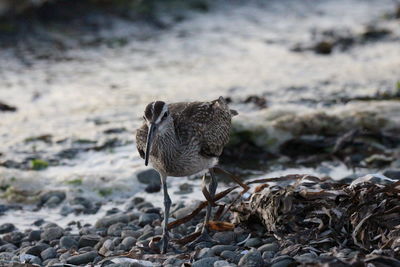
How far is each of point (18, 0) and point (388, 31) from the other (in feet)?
29.6

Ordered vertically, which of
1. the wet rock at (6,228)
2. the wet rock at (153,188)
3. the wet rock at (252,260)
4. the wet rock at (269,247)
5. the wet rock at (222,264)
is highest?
the wet rock at (252,260)

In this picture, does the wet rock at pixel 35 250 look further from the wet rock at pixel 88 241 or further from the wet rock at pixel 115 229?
the wet rock at pixel 115 229

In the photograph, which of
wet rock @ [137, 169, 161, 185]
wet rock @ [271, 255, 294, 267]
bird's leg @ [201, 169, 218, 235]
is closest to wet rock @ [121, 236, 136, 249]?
bird's leg @ [201, 169, 218, 235]

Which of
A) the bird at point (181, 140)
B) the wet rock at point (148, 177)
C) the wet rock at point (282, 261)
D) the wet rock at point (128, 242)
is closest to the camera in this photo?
the wet rock at point (282, 261)

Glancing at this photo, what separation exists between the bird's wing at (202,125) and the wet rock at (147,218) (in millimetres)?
946

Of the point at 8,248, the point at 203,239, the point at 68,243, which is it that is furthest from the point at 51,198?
the point at 203,239

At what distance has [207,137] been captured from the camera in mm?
6691

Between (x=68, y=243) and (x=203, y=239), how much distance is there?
1.32 m

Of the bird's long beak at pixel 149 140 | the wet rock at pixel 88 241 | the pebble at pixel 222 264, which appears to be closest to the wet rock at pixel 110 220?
the wet rock at pixel 88 241

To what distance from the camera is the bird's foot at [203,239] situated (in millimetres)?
6180

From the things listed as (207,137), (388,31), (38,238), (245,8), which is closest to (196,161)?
(207,137)

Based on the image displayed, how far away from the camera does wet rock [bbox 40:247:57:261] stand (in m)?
6.33

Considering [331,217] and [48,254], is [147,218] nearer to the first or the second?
[48,254]

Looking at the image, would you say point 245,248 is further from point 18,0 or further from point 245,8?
point 245,8
